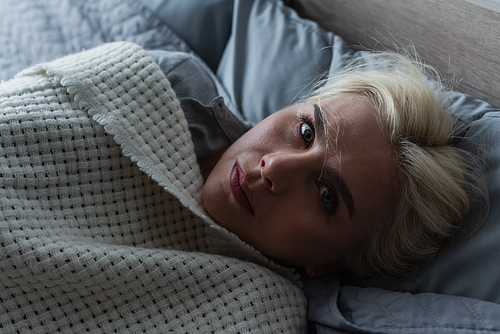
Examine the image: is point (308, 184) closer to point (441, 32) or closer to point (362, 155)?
point (362, 155)

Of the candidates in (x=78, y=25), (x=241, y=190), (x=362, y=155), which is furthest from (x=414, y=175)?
(x=78, y=25)

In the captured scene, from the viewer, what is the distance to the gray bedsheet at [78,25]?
1334 millimetres

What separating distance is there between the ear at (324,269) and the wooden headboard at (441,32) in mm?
568

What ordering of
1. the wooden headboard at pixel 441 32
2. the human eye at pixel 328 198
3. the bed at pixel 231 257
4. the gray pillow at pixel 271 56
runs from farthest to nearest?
the gray pillow at pixel 271 56, the wooden headboard at pixel 441 32, the human eye at pixel 328 198, the bed at pixel 231 257

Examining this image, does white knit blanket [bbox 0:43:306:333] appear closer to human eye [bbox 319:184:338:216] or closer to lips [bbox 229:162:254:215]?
lips [bbox 229:162:254:215]

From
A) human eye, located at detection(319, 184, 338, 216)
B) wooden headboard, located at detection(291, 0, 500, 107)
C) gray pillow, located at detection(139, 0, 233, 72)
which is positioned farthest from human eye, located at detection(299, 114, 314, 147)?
gray pillow, located at detection(139, 0, 233, 72)

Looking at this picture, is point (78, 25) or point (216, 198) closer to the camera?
point (216, 198)

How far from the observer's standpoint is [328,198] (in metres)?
0.83

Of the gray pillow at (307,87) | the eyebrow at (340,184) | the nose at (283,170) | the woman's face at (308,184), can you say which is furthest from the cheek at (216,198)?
the gray pillow at (307,87)

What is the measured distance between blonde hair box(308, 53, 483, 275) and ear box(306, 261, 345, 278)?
0.08ft

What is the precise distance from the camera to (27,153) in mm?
756

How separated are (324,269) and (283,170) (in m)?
0.33

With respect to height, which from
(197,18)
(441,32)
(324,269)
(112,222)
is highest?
(441,32)

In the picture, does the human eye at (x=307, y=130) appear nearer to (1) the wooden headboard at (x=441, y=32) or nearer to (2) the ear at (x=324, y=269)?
(2) the ear at (x=324, y=269)
